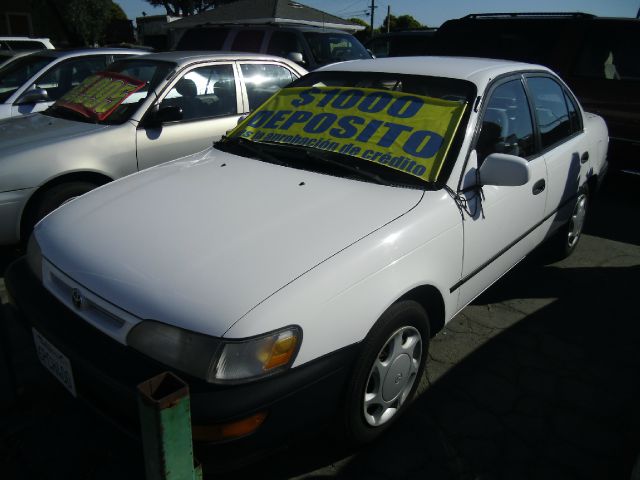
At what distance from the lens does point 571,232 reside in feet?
13.1

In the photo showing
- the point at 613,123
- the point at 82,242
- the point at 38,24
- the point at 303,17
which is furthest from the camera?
the point at 38,24

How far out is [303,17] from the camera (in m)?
19.4

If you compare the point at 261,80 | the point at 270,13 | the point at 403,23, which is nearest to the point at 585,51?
the point at 261,80

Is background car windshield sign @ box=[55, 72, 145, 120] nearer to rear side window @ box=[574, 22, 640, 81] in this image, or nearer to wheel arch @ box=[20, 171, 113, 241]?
wheel arch @ box=[20, 171, 113, 241]

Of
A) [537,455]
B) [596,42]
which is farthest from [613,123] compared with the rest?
[537,455]

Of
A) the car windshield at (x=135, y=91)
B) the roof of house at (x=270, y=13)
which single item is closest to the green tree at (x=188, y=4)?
the roof of house at (x=270, y=13)

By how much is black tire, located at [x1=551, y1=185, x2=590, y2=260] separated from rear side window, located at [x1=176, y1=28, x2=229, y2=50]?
6480 millimetres

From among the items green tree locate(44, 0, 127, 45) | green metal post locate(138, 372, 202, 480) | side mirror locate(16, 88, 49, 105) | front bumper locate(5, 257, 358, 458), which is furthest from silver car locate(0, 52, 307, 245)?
green tree locate(44, 0, 127, 45)

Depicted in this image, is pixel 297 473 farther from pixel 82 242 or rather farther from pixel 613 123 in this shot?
pixel 613 123

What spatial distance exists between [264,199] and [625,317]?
254 centimetres

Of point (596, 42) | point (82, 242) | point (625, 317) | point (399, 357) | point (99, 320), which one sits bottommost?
point (625, 317)

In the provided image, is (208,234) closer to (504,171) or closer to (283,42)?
(504,171)

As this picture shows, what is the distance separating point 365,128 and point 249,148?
0.67m

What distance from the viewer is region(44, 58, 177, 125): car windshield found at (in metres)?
4.12
